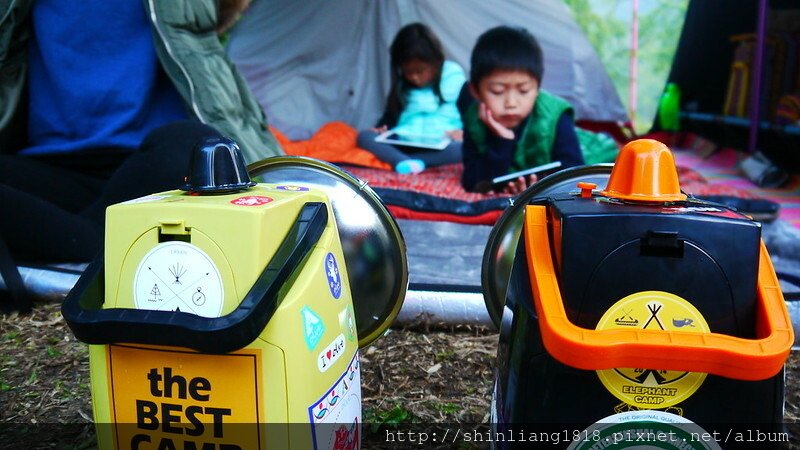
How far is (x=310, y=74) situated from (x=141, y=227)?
129 inches

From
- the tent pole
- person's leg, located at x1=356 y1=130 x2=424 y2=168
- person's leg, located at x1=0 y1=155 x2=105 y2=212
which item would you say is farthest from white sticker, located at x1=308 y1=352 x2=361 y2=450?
the tent pole

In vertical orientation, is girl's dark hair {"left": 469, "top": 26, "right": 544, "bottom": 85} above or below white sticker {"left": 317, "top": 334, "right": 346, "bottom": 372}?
above

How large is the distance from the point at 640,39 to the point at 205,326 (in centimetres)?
530

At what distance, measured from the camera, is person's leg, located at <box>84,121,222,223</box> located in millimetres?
1267

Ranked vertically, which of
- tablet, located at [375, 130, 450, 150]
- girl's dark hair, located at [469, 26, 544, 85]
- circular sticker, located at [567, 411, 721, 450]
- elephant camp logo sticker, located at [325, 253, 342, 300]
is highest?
girl's dark hair, located at [469, 26, 544, 85]

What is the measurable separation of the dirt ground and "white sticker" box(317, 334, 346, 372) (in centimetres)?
25

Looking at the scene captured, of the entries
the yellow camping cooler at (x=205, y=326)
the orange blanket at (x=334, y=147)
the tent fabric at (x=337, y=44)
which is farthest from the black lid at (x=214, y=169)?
the tent fabric at (x=337, y=44)

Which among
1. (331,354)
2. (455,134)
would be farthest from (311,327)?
(455,134)

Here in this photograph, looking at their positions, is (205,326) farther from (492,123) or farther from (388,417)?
(492,123)

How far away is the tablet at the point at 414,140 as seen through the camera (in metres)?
2.93

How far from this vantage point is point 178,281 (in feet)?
1.89

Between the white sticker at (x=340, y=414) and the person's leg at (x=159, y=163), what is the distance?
0.69 metres

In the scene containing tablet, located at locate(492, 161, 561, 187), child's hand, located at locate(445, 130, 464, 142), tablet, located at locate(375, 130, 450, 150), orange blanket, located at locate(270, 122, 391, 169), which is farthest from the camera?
child's hand, located at locate(445, 130, 464, 142)

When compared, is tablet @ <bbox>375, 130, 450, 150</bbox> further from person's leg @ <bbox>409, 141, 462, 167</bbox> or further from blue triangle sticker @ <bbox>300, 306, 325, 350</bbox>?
blue triangle sticker @ <bbox>300, 306, 325, 350</bbox>
